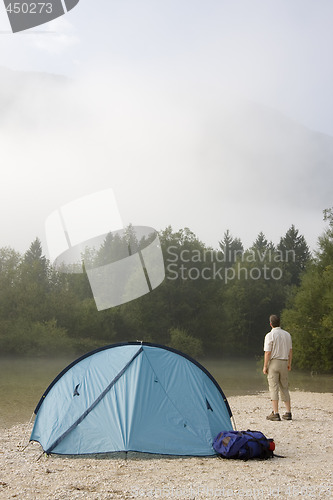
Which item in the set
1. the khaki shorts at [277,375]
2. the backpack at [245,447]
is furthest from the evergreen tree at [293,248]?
the backpack at [245,447]

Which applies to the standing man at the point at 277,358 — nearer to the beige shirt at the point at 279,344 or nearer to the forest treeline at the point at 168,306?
the beige shirt at the point at 279,344

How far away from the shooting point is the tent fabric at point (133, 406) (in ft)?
27.0

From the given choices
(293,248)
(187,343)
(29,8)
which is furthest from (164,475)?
(293,248)

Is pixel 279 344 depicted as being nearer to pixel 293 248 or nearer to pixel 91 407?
pixel 91 407

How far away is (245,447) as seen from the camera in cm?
793

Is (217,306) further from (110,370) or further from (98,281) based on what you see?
(110,370)

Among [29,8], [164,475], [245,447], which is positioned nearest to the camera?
[164,475]

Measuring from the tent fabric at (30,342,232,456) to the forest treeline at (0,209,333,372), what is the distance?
133ft

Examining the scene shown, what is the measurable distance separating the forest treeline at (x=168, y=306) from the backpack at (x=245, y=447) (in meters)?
42.2

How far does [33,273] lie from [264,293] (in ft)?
86.2

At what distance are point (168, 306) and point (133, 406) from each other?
48291mm

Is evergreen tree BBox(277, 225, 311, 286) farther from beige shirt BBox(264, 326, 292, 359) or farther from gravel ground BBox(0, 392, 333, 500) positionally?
gravel ground BBox(0, 392, 333, 500)

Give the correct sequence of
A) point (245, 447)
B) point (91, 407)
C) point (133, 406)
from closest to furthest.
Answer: point (245, 447) → point (133, 406) → point (91, 407)

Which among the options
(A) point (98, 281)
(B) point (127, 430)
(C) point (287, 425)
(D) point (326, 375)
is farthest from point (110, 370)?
(A) point (98, 281)
